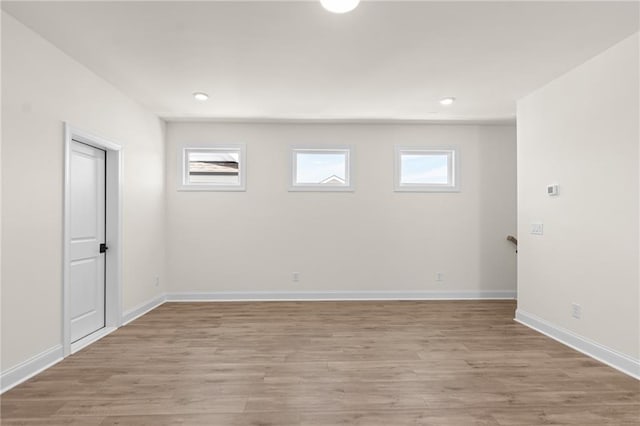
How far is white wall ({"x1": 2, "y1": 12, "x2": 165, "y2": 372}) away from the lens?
254 centimetres

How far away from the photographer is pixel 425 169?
5.65 meters

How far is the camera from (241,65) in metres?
3.40

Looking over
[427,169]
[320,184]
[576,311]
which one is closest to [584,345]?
[576,311]

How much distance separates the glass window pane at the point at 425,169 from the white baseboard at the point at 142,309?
13.2 ft

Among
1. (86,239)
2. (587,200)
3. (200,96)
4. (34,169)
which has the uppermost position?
(200,96)

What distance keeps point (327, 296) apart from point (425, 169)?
249cm

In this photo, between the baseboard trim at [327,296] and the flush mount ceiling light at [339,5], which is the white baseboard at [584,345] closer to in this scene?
the baseboard trim at [327,296]

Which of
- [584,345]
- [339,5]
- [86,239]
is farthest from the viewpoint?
[86,239]

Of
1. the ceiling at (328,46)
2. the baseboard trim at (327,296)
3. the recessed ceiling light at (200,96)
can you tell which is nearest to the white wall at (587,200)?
the ceiling at (328,46)

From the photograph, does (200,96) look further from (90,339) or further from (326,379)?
(326,379)

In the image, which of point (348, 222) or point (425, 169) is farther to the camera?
point (425, 169)

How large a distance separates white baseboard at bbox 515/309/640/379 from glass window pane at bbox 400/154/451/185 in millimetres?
2249

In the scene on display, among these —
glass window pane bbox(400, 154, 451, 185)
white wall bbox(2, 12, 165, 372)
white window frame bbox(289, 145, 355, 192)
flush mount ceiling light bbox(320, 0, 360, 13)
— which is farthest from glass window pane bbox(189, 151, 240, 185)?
flush mount ceiling light bbox(320, 0, 360, 13)

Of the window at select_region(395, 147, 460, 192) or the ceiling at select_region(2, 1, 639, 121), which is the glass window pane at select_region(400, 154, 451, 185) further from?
the ceiling at select_region(2, 1, 639, 121)
